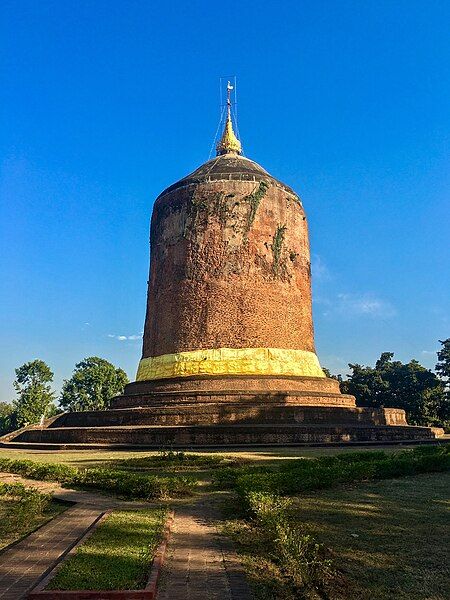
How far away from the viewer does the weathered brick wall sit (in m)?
19.4

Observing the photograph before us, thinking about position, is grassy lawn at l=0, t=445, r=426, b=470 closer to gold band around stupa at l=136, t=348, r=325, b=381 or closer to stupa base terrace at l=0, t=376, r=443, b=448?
stupa base terrace at l=0, t=376, r=443, b=448

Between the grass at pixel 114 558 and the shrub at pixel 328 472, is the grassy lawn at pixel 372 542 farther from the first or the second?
the grass at pixel 114 558

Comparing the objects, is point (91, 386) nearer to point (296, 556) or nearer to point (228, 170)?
point (228, 170)

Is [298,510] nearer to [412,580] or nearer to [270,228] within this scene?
[412,580]

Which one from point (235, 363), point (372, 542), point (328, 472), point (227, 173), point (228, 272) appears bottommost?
point (372, 542)

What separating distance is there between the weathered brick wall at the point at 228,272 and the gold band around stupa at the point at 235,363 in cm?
29

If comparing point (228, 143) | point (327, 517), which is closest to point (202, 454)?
point (327, 517)

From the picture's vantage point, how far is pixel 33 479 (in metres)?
8.69

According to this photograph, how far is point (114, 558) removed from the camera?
12.0ft

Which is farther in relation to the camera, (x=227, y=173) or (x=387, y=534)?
(x=227, y=173)

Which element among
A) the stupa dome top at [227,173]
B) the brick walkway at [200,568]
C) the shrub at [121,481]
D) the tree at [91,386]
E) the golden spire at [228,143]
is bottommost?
the brick walkway at [200,568]

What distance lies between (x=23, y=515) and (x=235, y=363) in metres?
13.2

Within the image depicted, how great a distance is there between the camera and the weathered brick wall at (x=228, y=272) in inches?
762

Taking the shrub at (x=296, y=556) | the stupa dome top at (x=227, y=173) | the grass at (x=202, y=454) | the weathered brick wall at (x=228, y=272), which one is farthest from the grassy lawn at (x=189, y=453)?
the stupa dome top at (x=227, y=173)
